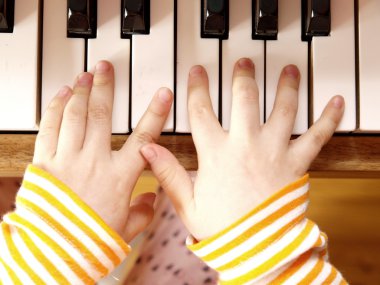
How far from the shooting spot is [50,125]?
67 cm

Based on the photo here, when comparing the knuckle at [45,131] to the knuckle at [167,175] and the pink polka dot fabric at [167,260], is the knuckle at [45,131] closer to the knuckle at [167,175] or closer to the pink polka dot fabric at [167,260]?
the knuckle at [167,175]

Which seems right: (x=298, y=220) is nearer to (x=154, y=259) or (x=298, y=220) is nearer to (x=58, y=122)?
(x=58, y=122)

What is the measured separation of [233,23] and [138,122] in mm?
156

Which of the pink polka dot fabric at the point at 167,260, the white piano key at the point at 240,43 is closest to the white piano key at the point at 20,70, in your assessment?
the white piano key at the point at 240,43

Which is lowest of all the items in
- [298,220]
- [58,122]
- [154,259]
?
[154,259]

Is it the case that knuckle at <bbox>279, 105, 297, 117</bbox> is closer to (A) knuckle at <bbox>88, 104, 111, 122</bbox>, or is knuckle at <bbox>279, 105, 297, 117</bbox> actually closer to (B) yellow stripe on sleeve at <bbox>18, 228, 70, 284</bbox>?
(A) knuckle at <bbox>88, 104, 111, 122</bbox>

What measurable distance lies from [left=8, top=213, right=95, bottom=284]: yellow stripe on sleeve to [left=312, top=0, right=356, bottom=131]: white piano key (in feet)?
1.03

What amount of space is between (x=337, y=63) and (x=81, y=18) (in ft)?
0.95

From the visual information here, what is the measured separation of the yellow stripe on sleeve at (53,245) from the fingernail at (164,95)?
0.64ft

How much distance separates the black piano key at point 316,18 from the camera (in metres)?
0.66

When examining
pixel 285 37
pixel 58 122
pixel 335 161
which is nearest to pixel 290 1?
pixel 285 37

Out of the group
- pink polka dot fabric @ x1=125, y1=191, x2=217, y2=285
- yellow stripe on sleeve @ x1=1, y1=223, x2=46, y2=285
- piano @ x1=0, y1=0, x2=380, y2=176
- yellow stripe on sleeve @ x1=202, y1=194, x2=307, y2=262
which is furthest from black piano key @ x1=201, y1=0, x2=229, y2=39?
pink polka dot fabric @ x1=125, y1=191, x2=217, y2=285

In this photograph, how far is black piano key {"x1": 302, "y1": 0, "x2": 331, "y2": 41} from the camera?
66 cm

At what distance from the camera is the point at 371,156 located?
2.22 ft
